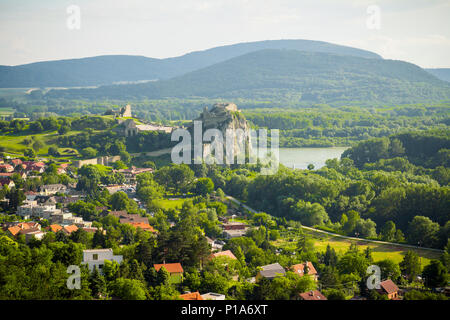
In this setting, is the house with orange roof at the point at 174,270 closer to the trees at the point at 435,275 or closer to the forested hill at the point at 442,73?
the trees at the point at 435,275

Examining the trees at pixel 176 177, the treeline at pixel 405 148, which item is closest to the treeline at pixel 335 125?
the treeline at pixel 405 148

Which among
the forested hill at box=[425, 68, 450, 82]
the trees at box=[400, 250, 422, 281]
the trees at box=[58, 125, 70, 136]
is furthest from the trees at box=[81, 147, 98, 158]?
the forested hill at box=[425, 68, 450, 82]

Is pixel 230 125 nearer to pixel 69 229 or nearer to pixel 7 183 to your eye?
pixel 7 183

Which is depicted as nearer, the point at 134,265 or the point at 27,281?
the point at 27,281

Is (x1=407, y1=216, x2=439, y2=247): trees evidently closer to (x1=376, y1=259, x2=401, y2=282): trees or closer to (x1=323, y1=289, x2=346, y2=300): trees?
(x1=376, y1=259, x2=401, y2=282): trees

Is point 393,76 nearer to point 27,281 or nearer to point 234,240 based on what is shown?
point 234,240

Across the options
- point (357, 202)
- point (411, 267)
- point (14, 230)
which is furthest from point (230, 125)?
point (411, 267)
